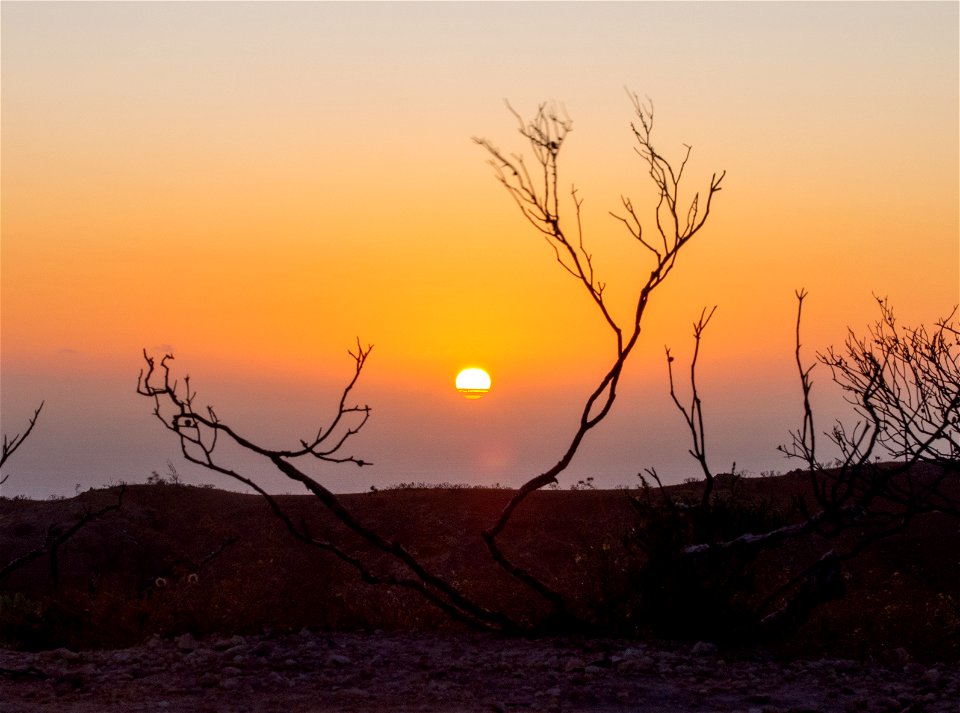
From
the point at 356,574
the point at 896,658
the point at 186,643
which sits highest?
the point at 356,574

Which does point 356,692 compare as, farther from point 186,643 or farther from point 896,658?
point 896,658

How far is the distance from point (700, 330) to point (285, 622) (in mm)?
4691

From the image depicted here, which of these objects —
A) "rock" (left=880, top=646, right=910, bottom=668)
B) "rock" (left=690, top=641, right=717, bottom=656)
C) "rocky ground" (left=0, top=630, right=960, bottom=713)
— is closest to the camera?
"rocky ground" (left=0, top=630, right=960, bottom=713)

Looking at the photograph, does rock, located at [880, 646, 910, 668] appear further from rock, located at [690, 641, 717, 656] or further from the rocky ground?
rock, located at [690, 641, 717, 656]

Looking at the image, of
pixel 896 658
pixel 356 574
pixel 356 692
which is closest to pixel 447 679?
pixel 356 692

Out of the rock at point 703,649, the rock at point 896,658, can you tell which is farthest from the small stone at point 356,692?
the rock at point 896,658

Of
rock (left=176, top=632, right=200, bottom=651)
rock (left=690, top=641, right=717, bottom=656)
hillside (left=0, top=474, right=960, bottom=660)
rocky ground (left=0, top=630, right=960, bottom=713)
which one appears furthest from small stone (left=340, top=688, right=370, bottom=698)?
rock (left=690, top=641, right=717, bottom=656)

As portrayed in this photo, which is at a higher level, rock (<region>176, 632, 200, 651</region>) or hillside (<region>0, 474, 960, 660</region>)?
hillside (<region>0, 474, 960, 660</region>)

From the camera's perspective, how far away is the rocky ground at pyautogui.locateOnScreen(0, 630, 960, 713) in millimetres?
6820

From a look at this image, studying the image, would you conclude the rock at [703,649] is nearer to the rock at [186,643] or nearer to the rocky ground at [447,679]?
the rocky ground at [447,679]

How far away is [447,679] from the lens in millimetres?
7453

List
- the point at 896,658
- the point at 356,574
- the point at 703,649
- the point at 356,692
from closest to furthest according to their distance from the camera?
the point at 356,692
the point at 896,658
the point at 703,649
the point at 356,574

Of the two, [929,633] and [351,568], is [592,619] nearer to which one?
[929,633]

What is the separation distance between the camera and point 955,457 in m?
11.4
